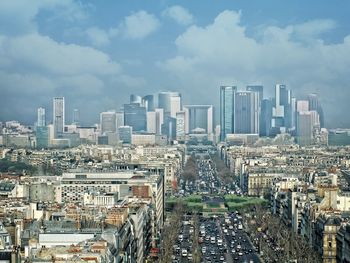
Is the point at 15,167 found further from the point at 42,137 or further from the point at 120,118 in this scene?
the point at 120,118

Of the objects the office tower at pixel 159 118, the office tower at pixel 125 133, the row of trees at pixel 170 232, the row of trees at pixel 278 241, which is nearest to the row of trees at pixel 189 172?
the row of trees at pixel 170 232

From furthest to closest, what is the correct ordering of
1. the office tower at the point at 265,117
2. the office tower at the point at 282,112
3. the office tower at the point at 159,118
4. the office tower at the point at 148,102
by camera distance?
the office tower at the point at 159,118, the office tower at the point at 265,117, the office tower at the point at 148,102, the office tower at the point at 282,112

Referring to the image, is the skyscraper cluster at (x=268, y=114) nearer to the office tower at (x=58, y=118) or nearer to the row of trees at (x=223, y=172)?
the row of trees at (x=223, y=172)

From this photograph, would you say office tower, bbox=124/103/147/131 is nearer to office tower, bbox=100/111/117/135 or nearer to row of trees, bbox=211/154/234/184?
office tower, bbox=100/111/117/135

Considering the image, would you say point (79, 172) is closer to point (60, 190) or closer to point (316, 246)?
point (60, 190)

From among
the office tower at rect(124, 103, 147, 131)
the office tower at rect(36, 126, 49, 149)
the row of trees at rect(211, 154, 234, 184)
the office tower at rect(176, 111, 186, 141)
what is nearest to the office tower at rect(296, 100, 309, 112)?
the row of trees at rect(211, 154, 234, 184)
